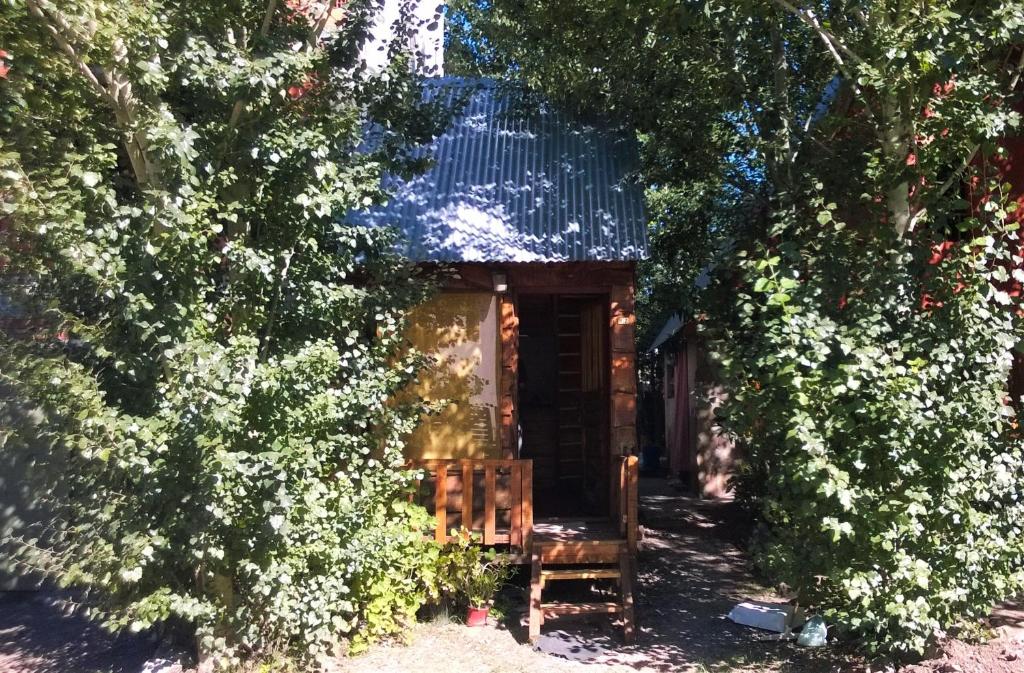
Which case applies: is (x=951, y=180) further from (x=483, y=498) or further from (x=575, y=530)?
(x=483, y=498)

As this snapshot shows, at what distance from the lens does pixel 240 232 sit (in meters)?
5.43

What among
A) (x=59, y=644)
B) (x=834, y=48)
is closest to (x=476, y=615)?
(x=59, y=644)

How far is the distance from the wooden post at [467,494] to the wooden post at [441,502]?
16cm

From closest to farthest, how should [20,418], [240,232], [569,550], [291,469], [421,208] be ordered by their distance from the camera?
[20,418], [291,469], [240,232], [569,550], [421,208]

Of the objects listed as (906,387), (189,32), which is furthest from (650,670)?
(189,32)

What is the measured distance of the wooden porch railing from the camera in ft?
22.6

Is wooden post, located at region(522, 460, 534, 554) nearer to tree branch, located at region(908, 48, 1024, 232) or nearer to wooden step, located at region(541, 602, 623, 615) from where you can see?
wooden step, located at region(541, 602, 623, 615)

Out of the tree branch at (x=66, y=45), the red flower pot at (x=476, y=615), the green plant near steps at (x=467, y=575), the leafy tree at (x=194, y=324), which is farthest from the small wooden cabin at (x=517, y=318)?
the tree branch at (x=66, y=45)

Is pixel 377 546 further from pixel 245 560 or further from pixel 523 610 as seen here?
pixel 523 610

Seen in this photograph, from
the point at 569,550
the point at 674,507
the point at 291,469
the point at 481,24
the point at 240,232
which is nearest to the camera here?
the point at 291,469

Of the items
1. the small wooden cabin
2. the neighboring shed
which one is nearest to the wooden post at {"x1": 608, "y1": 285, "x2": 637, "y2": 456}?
the small wooden cabin

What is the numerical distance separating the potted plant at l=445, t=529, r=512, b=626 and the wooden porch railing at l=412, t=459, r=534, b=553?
0.22m

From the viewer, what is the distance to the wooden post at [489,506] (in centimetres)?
687

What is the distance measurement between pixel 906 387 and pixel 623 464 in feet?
9.46
